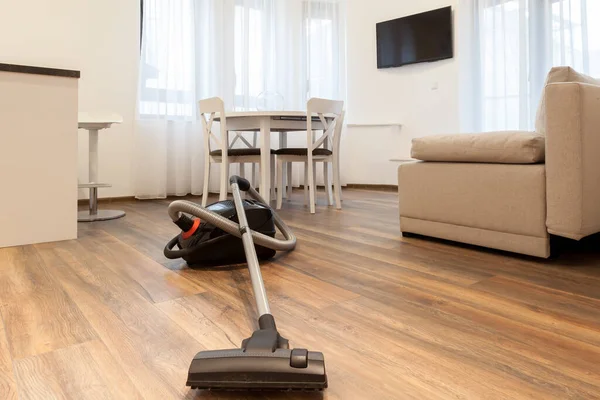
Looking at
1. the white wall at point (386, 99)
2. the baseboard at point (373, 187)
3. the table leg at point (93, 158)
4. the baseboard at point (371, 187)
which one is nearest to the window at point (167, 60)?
the table leg at point (93, 158)

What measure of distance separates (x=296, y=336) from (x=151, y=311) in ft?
1.41

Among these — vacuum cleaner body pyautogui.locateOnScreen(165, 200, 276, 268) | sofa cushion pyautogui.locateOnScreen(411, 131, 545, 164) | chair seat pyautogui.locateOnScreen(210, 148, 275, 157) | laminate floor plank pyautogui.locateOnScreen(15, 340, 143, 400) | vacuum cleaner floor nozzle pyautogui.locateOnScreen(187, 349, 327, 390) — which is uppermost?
chair seat pyautogui.locateOnScreen(210, 148, 275, 157)

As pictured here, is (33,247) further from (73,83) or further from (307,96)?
(307,96)

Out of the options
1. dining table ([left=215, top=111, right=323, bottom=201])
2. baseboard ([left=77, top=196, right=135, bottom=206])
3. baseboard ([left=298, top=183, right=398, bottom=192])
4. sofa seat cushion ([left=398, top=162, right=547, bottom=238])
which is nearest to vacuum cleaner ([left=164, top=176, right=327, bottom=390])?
sofa seat cushion ([left=398, top=162, right=547, bottom=238])

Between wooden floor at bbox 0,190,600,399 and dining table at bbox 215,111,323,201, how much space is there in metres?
1.25

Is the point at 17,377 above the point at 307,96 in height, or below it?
below

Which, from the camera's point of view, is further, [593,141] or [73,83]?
[73,83]

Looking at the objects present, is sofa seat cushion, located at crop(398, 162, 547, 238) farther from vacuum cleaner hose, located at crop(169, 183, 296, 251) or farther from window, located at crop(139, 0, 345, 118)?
window, located at crop(139, 0, 345, 118)

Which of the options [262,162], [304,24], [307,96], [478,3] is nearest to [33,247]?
[262,162]

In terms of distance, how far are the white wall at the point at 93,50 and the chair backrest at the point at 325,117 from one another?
1848 mm

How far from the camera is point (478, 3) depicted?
13.5 ft

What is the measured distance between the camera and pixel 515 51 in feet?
12.7

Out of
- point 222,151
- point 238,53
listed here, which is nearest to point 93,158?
point 222,151

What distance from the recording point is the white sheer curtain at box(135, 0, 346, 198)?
389 cm
